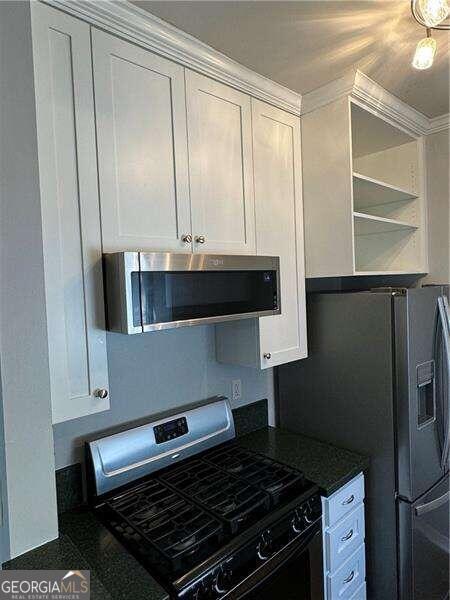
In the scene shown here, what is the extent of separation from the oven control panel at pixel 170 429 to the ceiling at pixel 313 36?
152cm

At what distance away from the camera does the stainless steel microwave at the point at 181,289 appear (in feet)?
3.66

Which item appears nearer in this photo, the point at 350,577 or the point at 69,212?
the point at 69,212

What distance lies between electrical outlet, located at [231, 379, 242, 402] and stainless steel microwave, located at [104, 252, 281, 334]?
0.58 meters

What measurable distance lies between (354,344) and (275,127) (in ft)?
3.59

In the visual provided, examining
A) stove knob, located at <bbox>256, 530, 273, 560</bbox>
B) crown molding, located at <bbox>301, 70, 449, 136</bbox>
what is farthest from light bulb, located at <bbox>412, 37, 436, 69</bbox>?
stove knob, located at <bbox>256, 530, 273, 560</bbox>

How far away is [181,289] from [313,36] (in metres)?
1.06

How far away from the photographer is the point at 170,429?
1588 mm

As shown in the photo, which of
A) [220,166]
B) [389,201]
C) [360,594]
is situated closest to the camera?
[220,166]

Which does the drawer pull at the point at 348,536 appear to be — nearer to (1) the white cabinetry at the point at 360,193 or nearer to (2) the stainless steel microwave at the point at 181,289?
(2) the stainless steel microwave at the point at 181,289

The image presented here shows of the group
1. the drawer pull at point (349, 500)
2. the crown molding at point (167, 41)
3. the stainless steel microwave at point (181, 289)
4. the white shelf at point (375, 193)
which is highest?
the crown molding at point (167, 41)

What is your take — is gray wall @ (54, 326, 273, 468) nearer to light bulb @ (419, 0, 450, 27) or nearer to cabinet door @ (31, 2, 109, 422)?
cabinet door @ (31, 2, 109, 422)

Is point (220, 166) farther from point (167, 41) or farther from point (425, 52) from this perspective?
point (425, 52)

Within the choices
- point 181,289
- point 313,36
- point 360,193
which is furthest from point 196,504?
point 360,193

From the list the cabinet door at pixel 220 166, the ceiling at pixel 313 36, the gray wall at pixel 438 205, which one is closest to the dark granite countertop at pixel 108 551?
the cabinet door at pixel 220 166
